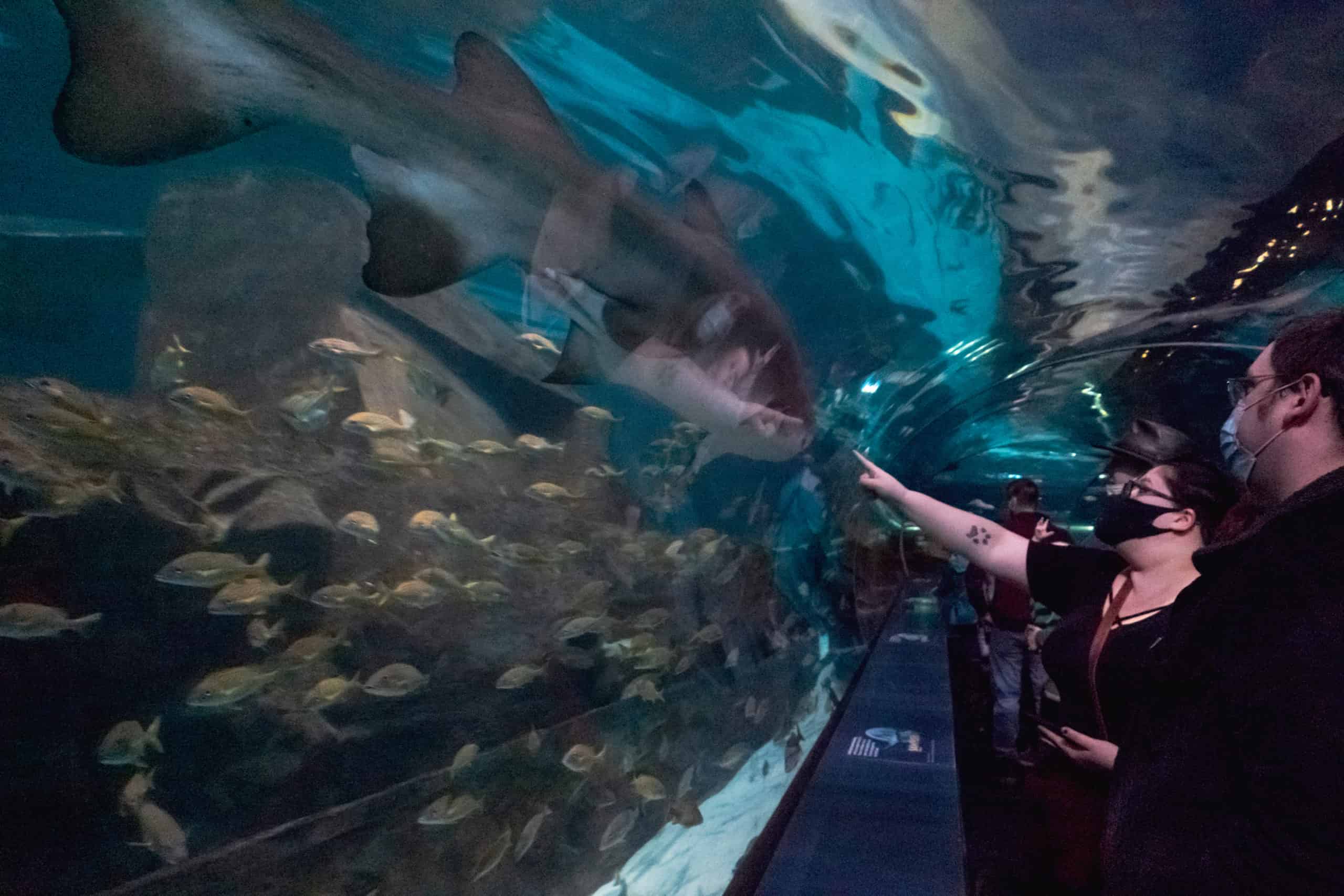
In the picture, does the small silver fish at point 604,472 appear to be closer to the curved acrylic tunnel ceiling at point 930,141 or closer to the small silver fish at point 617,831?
the curved acrylic tunnel ceiling at point 930,141

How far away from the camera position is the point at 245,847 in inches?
141

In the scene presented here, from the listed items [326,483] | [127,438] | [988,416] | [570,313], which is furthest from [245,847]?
[988,416]

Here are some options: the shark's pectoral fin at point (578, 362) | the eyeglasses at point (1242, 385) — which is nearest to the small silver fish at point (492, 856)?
the shark's pectoral fin at point (578, 362)

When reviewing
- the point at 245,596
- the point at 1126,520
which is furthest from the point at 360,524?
the point at 1126,520

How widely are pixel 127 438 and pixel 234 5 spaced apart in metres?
2.18

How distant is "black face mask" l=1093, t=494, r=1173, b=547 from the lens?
237 centimetres

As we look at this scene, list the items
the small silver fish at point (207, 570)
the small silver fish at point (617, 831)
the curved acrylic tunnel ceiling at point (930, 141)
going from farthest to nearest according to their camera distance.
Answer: the small silver fish at point (617, 831), the small silver fish at point (207, 570), the curved acrylic tunnel ceiling at point (930, 141)

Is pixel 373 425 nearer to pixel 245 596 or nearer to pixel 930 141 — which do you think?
pixel 245 596

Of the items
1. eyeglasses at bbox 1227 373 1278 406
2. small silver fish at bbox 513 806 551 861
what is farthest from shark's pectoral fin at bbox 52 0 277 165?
small silver fish at bbox 513 806 551 861

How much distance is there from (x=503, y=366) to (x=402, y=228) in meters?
1.63

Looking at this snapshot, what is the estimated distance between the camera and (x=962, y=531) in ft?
10.0

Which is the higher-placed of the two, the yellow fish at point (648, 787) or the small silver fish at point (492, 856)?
the yellow fish at point (648, 787)

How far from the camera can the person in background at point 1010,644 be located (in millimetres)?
5141

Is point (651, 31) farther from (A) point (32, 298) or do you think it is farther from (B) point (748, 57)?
(A) point (32, 298)
